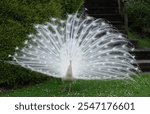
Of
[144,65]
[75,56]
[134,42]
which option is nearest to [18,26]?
[75,56]

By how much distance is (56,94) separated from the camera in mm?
9258

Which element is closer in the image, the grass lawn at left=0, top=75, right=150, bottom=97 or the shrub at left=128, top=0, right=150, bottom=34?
the grass lawn at left=0, top=75, right=150, bottom=97

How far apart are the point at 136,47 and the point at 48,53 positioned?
3.95 meters

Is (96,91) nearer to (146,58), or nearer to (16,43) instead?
(16,43)

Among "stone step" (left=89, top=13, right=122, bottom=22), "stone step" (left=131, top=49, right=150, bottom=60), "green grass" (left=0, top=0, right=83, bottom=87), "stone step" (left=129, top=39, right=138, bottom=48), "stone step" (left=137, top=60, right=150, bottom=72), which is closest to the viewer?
"green grass" (left=0, top=0, right=83, bottom=87)

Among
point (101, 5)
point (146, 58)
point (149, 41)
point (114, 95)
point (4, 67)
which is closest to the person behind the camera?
point (114, 95)

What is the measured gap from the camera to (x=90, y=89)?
9.56 m

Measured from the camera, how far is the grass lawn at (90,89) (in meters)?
9.26

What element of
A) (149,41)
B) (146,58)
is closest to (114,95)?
(146,58)

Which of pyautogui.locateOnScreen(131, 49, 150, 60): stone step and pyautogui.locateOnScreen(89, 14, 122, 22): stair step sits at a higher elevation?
pyautogui.locateOnScreen(89, 14, 122, 22): stair step

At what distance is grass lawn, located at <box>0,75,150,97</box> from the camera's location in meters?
9.26

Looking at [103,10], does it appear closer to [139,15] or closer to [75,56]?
[139,15]

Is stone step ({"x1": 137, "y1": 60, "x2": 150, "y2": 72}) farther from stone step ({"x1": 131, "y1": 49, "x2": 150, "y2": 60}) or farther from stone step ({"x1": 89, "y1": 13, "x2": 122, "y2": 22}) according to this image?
stone step ({"x1": 89, "y1": 13, "x2": 122, "y2": 22})

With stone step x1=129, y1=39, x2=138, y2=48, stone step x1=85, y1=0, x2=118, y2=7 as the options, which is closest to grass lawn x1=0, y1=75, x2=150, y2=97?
stone step x1=129, y1=39, x2=138, y2=48
